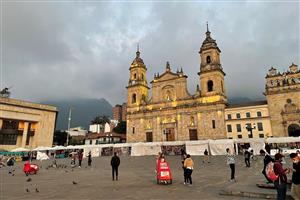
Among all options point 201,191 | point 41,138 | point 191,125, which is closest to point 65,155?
point 41,138

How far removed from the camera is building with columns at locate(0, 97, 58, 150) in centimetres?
4972

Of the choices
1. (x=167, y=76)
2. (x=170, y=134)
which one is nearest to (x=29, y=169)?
(x=170, y=134)

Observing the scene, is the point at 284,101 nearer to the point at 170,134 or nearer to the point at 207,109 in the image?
the point at 207,109

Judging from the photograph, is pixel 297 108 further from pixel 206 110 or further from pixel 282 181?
pixel 282 181

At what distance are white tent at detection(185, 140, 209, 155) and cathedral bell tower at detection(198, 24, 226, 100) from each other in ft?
52.9

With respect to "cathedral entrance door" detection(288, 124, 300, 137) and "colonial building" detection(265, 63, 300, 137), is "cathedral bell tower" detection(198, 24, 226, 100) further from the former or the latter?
"cathedral entrance door" detection(288, 124, 300, 137)

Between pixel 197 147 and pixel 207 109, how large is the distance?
14.9m

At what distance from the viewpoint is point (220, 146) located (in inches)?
1243

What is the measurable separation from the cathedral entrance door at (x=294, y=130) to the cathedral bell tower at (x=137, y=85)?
30.0 meters

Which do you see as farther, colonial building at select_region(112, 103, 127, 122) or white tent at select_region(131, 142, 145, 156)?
colonial building at select_region(112, 103, 127, 122)

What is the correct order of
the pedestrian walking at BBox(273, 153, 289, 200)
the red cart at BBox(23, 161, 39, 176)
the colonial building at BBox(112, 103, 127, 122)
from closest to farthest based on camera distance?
1. the pedestrian walking at BBox(273, 153, 289, 200)
2. the red cart at BBox(23, 161, 39, 176)
3. the colonial building at BBox(112, 103, 127, 122)

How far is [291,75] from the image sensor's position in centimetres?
4400

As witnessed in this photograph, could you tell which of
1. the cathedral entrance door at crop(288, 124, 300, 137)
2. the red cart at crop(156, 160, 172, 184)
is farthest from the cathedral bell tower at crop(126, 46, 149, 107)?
the red cart at crop(156, 160, 172, 184)

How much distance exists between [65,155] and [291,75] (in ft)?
150
